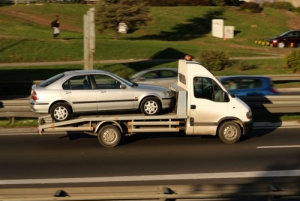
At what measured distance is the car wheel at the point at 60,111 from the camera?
13867 millimetres

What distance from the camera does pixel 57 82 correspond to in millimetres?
13938

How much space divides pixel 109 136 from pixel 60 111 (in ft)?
5.15

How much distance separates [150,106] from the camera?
14.0m

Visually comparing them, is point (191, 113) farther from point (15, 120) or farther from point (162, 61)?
point (162, 61)

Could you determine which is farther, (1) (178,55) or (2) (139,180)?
(1) (178,55)

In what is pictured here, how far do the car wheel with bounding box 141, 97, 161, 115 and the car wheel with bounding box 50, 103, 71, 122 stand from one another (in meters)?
1.98

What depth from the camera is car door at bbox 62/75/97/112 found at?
13836 millimetres

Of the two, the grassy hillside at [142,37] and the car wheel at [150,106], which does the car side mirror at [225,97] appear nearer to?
the car wheel at [150,106]

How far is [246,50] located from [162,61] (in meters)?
10.4

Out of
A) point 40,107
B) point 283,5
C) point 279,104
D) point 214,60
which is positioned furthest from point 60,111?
point 283,5

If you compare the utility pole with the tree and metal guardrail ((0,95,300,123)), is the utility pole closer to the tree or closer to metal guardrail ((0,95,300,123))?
metal guardrail ((0,95,300,123))

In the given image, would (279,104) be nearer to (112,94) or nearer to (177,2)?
(112,94)

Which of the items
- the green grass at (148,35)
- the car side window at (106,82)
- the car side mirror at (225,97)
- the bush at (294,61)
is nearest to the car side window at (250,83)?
the car side mirror at (225,97)

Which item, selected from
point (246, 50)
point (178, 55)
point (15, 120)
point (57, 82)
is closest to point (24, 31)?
point (178, 55)
